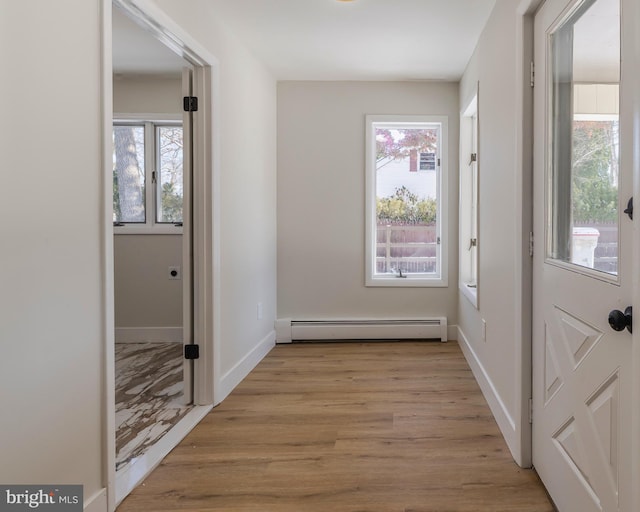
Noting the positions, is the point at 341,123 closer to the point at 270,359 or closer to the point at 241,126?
the point at 241,126

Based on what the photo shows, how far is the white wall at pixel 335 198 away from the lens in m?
4.02

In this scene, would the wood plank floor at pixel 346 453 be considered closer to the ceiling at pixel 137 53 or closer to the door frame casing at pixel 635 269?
the door frame casing at pixel 635 269

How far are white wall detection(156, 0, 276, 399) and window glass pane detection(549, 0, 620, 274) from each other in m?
1.77

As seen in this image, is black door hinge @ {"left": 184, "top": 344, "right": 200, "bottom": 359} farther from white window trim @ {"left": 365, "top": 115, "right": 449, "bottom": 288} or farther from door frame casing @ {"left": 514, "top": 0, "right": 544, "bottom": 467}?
white window trim @ {"left": 365, "top": 115, "right": 449, "bottom": 288}

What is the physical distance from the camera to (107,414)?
162 cm

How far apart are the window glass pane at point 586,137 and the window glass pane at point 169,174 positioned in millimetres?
3371

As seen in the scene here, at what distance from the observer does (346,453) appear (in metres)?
2.04

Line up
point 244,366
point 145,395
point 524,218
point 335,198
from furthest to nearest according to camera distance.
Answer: point 335,198, point 244,366, point 145,395, point 524,218

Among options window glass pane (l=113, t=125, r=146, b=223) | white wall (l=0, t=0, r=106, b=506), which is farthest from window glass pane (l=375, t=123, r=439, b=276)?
white wall (l=0, t=0, r=106, b=506)

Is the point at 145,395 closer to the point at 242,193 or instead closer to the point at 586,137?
the point at 242,193

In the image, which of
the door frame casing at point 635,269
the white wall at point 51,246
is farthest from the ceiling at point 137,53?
the door frame casing at point 635,269

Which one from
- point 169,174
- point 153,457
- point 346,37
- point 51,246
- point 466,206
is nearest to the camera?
point 51,246

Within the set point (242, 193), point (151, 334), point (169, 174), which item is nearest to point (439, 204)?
point (242, 193)

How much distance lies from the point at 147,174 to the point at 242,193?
1523 mm
